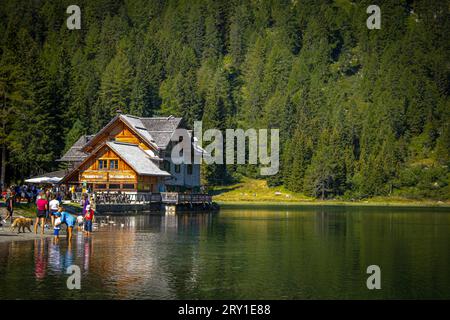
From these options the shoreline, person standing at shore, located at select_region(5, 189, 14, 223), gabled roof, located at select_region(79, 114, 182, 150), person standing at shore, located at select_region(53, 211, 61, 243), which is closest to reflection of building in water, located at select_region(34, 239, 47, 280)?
person standing at shore, located at select_region(53, 211, 61, 243)

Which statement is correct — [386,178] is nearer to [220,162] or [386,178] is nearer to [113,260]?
[220,162]

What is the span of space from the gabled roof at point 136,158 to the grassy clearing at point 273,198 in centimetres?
5803

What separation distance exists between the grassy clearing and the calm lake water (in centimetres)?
9623

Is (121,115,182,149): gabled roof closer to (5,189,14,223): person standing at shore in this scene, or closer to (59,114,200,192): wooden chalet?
(59,114,200,192): wooden chalet

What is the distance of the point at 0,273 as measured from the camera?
30.2m

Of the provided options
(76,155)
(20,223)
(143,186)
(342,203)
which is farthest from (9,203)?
(342,203)

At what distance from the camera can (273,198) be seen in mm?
155500

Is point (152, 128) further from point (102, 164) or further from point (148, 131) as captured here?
point (102, 164)

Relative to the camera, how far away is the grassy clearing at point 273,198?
15262 centimetres

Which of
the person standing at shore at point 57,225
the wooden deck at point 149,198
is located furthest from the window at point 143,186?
the person standing at shore at point 57,225

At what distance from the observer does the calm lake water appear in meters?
27.9

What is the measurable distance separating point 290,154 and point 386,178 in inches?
916

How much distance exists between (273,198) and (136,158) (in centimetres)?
7037
